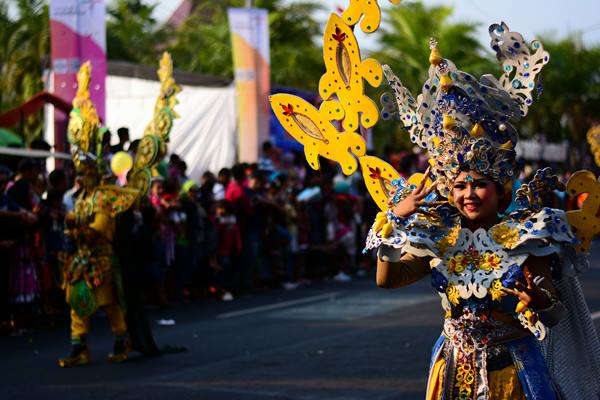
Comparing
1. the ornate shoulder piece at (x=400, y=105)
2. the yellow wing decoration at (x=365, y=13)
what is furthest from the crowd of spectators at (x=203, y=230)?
the ornate shoulder piece at (x=400, y=105)

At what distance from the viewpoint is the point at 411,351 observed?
9836mm

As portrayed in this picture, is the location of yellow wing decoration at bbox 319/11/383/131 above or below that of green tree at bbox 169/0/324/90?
below

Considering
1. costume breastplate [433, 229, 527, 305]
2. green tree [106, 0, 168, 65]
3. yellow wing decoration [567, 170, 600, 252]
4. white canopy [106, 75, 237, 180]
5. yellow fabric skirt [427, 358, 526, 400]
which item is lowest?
yellow fabric skirt [427, 358, 526, 400]

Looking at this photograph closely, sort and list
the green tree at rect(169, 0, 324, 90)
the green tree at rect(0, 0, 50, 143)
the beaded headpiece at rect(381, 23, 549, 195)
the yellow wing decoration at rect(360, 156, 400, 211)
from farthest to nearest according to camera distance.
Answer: the green tree at rect(169, 0, 324, 90)
the green tree at rect(0, 0, 50, 143)
the yellow wing decoration at rect(360, 156, 400, 211)
the beaded headpiece at rect(381, 23, 549, 195)

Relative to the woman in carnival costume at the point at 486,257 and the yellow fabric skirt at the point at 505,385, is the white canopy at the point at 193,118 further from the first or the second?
the yellow fabric skirt at the point at 505,385

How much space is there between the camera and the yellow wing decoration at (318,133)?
5.17 metres

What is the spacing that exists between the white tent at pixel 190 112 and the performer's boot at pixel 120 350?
1101 centimetres

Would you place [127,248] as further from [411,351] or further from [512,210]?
[512,210]

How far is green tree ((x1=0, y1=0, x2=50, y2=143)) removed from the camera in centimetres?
2497

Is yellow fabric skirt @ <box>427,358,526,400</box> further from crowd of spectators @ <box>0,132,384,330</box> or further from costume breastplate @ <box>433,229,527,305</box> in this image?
crowd of spectators @ <box>0,132,384,330</box>

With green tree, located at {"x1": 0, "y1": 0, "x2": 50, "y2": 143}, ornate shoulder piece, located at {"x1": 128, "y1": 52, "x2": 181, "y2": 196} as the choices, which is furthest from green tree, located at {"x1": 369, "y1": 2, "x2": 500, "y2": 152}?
ornate shoulder piece, located at {"x1": 128, "y1": 52, "x2": 181, "y2": 196}

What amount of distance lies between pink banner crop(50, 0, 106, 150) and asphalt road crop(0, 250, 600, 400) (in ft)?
10.5

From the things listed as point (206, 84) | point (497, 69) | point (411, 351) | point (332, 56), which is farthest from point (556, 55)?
point (332, 56)

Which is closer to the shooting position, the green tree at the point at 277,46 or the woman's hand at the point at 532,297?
the woman's hand at the point at 532,297
